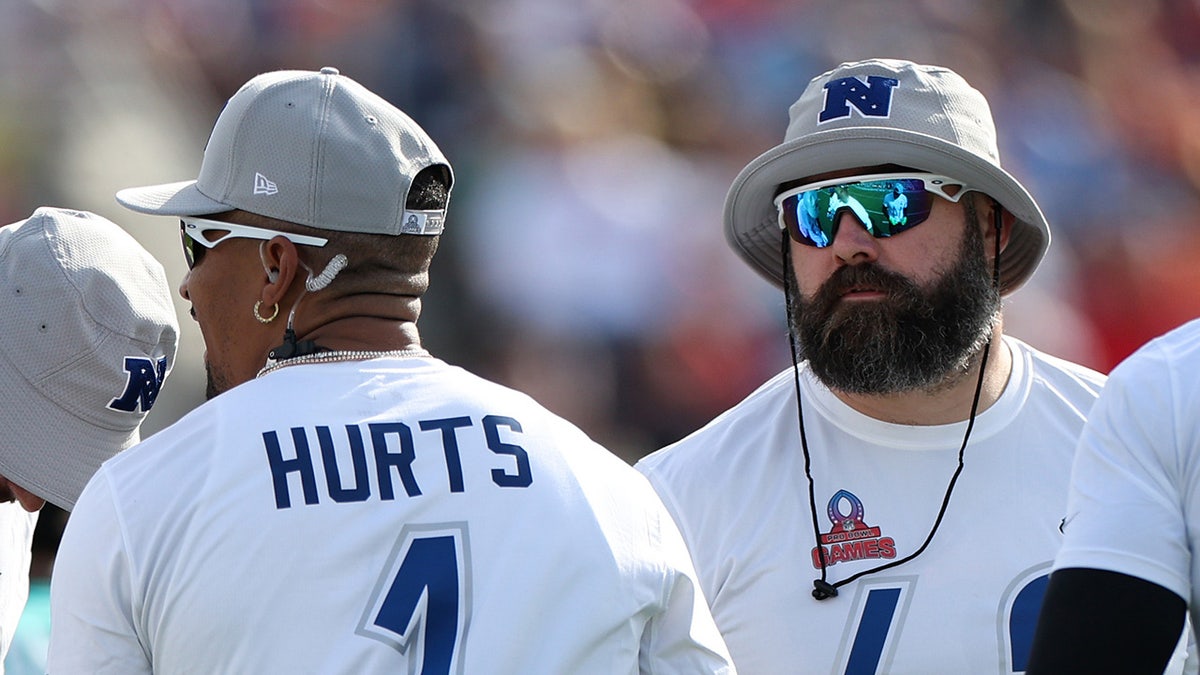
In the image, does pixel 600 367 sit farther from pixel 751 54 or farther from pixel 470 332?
pixel 751 54

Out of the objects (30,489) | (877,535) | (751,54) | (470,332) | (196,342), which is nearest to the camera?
(30,489)

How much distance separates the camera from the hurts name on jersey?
1.57 metres

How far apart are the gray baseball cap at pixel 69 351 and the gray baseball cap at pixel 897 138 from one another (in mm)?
1105

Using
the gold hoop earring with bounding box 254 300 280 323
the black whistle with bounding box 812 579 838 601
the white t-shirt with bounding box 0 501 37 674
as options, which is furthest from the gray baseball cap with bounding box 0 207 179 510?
the black whistle with bounding box 812 579 838 601

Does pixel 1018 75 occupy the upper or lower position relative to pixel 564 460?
upper

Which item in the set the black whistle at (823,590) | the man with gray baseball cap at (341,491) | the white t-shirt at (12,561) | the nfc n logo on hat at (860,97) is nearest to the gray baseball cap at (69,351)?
the white t-shirt at (12,561)

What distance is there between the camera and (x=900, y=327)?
2496mm

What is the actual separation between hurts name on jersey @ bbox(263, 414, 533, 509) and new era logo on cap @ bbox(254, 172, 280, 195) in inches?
12.9

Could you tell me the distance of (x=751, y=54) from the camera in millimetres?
6297

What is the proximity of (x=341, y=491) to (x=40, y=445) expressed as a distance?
0.77m

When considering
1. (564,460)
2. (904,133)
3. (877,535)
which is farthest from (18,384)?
(904,133)

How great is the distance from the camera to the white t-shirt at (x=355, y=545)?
1.52 metres

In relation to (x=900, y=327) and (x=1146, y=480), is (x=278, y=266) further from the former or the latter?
(x=900, y=327)

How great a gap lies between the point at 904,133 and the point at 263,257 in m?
1.21
